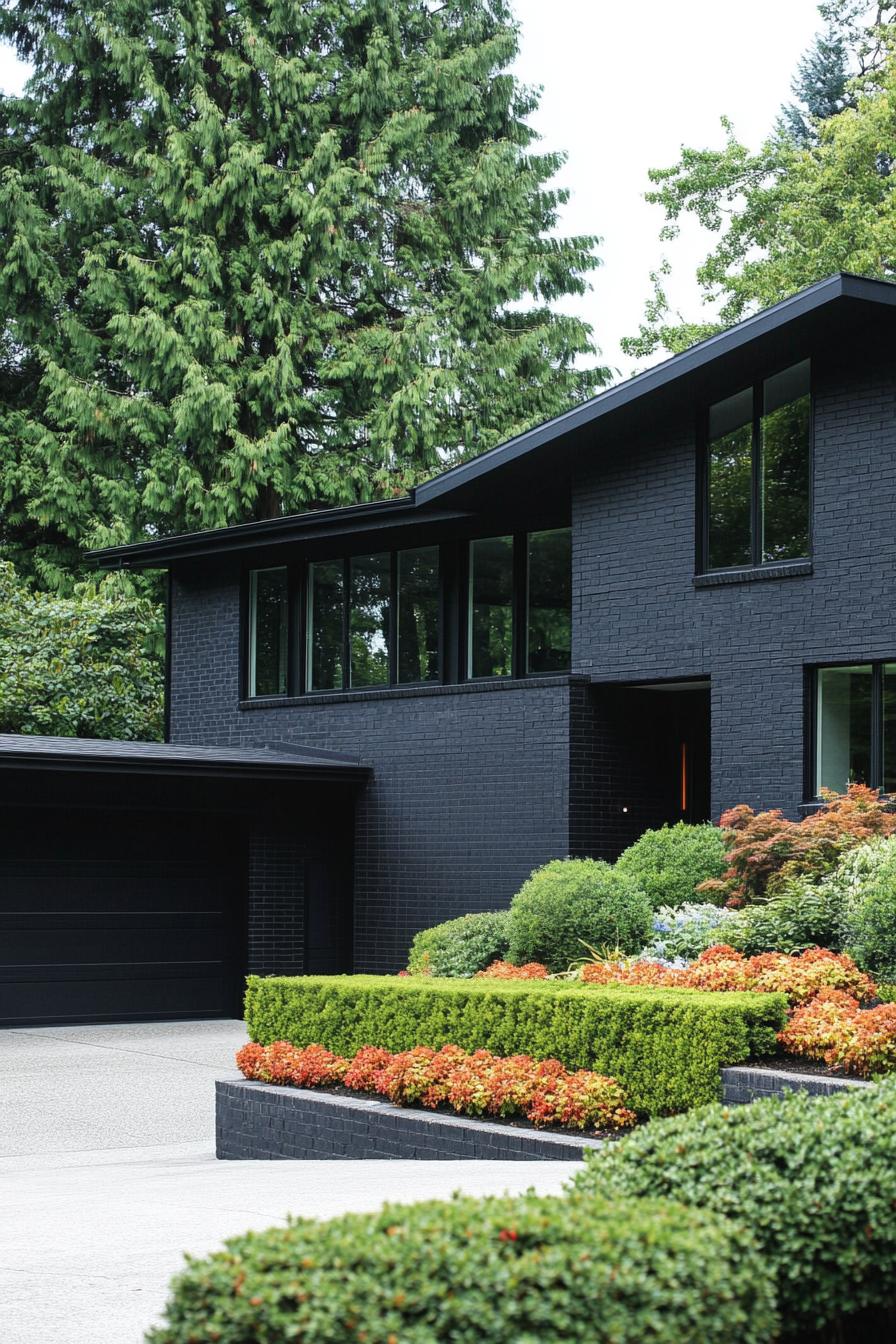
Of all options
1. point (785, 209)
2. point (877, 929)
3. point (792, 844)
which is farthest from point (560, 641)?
point (785, 209)

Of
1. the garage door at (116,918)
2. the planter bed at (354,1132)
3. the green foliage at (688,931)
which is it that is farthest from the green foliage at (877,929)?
the garage door at (116,918)

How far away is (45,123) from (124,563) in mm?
13952

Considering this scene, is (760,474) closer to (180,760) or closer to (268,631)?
(180,760)

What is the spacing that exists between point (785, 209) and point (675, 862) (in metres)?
18.6

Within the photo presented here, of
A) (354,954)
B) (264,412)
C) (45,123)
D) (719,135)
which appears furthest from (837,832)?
(45,123)

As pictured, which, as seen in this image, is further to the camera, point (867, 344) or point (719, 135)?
point (719, 135)

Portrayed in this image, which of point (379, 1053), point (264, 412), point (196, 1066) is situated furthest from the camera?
point (264, 412)

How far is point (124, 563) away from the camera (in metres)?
24.4

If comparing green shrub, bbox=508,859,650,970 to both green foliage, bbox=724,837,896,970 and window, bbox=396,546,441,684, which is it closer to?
green foliage, bbox=724,837,896,970

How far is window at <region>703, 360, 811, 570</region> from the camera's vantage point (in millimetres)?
16781

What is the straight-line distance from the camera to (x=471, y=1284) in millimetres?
3781

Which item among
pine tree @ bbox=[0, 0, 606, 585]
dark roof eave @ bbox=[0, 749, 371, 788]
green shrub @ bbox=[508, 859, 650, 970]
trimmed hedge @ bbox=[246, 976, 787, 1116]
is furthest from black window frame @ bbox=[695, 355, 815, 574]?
pine tree @ bbox=[0, 0, 606, 585]

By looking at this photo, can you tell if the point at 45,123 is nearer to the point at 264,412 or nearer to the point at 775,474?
the point at 264,412

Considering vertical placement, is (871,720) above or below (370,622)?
below
